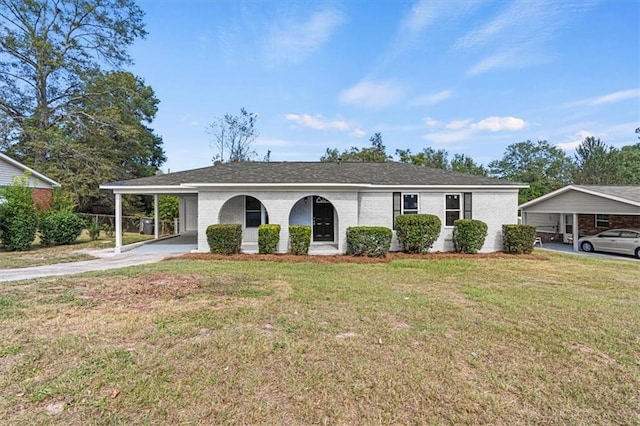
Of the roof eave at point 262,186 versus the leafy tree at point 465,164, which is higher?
the leafy tree at point 465,164

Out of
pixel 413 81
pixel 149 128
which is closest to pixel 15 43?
pixel 149 128

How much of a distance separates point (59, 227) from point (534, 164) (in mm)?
57779

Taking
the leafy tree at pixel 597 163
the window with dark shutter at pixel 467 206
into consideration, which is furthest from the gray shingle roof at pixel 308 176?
the leafy tree at pixel 597 163

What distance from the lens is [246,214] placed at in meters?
14.1

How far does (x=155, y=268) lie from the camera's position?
9.03 m

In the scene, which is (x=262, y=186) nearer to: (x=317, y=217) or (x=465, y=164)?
(x=317, y=217)

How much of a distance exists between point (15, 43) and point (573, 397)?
35.2 m

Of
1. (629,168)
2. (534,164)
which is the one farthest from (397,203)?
(534,164)

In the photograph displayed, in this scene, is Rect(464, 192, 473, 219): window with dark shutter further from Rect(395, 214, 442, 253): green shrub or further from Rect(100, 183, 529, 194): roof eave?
Rect(395, 214, 442, 253): green shrub

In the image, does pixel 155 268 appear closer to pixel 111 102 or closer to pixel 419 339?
pixel 419 339

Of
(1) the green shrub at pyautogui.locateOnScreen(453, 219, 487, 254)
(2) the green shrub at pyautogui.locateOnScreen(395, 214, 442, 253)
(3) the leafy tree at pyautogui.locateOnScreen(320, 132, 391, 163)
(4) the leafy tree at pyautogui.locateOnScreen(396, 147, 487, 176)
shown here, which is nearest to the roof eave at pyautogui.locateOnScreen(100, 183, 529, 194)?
(2) the green shrub at pyautogui.locateOnScreen(395, 214, 442, 253)

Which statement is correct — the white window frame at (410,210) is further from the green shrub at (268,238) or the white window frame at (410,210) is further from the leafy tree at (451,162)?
the leafy tree at (451,162)

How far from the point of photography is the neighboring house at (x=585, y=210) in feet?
50.4

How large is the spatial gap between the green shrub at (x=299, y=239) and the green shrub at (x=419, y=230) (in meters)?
3.86
